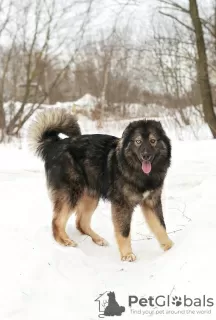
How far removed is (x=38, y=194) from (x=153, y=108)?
12030 mm

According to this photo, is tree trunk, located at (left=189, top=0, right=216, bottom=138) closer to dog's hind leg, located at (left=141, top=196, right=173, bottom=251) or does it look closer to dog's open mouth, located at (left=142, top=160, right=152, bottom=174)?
dog's hind leg, located at (left=141, top=196, right=173, bottom=251)

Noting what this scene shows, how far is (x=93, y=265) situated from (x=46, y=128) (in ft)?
5.56

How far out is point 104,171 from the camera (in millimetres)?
4262

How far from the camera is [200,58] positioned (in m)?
10.0

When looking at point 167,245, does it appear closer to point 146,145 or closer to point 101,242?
point 101,242

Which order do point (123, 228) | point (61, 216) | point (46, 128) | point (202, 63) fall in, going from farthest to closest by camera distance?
point (202, 63) → point (46, 128) → point (61, 216) → point (123, 228)

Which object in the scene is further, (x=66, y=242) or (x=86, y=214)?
(x=86, y=214)

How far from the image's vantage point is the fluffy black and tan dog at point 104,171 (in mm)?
3961

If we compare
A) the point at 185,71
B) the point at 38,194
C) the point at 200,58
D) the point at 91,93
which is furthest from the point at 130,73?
the point at 38,194

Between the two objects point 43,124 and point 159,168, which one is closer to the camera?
point 159,168

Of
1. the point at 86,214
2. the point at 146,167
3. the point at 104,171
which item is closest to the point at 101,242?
the point at 86,214

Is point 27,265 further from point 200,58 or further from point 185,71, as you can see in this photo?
point 185,71

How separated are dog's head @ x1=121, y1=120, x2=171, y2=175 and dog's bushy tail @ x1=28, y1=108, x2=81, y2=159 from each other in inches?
34.1

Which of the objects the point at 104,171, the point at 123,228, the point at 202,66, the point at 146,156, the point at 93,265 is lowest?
the point at 93,265
